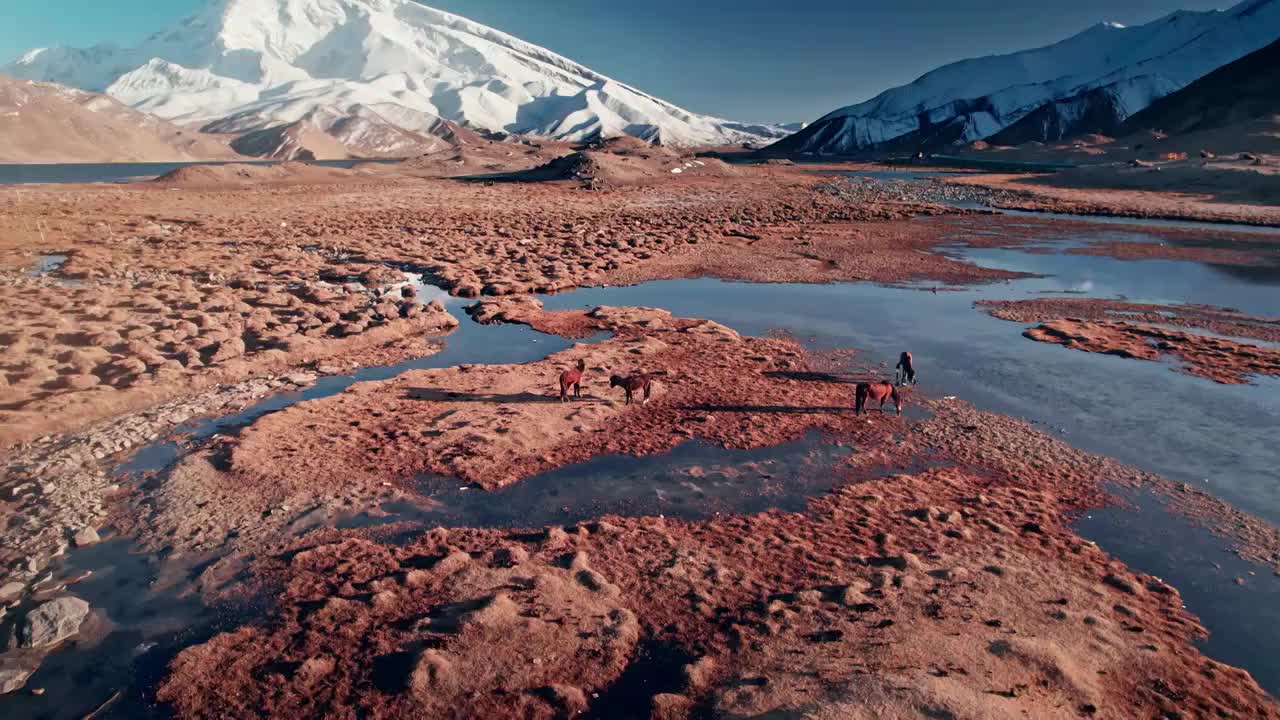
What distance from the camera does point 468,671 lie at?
250 inches

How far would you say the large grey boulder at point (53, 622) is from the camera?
22.7 ft

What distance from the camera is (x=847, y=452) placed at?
11594 millimetres

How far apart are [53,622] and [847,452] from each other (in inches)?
456

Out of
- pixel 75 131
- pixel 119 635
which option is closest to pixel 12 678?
pixel 119 635

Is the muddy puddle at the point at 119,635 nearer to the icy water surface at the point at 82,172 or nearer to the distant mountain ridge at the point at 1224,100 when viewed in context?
the icy water surface at the point at 82,172

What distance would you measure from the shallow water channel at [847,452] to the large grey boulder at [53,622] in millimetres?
260

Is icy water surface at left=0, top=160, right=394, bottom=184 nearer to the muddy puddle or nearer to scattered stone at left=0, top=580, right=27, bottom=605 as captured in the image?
scattered stone at left=0, top=580, right=27, bottom=605

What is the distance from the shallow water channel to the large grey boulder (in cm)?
26

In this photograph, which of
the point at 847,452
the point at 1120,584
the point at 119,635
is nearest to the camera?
the point at 119,635

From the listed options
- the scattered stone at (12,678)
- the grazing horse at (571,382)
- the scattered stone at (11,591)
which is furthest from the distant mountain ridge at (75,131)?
the scattered stone at (12,678)

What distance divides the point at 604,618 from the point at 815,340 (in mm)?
13225

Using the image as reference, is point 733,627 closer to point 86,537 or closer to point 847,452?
point 847,452

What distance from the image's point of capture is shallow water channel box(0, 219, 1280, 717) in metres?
7.02

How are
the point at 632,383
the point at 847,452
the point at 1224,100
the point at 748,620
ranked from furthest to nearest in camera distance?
the point at 1224,100 → the point at 632,383 → the point at 847,452 → the point at 748,620
